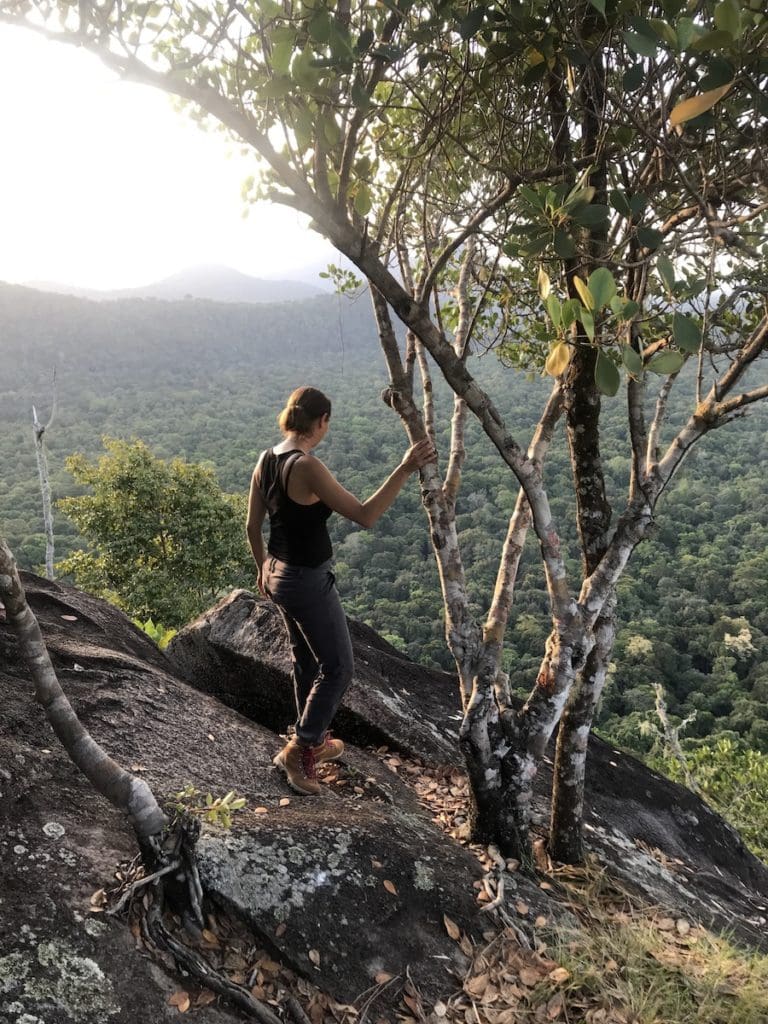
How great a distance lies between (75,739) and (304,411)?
166 cm

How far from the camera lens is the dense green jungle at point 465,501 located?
32.8m

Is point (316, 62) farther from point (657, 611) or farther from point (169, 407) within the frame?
point (169, 407)

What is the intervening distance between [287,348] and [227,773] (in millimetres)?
109471

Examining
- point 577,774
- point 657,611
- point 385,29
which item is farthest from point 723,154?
point 657,611

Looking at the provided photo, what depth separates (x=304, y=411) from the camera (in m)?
3.22

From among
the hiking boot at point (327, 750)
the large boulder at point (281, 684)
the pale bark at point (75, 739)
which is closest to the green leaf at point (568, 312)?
the pale bark at point (75, 739)

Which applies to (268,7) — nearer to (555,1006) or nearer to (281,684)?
(555,1006)

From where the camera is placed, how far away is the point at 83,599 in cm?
589

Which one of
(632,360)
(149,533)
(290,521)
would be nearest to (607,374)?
(632,360)

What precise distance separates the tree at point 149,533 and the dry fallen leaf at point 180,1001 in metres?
16.5

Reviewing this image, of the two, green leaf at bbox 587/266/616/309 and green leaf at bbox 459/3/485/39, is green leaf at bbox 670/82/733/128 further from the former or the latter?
green leaf at bbox 459/3/485/39

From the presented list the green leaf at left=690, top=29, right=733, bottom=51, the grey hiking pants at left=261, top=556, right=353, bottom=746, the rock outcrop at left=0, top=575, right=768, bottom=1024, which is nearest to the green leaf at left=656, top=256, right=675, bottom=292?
the green leaf at left=690, top=29, right=733, bottom=51

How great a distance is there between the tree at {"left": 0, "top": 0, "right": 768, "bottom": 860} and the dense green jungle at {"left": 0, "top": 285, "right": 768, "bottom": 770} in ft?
2.74

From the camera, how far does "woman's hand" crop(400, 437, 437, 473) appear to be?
323 centimetres
